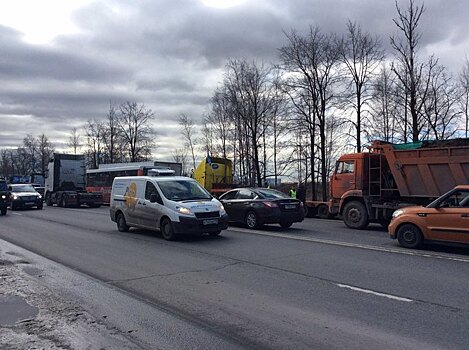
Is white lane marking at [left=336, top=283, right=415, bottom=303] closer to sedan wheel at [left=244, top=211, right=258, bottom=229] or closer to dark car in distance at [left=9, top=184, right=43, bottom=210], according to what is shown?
sedan wheel at [left=244, top=211, right=258, bottom=229]

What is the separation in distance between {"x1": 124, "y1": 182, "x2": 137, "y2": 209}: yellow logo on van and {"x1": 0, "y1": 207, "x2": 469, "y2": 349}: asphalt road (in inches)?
72.7

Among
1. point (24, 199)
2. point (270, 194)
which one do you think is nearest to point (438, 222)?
point (270, 194)

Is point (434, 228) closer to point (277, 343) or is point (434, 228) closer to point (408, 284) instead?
point (408, 284)

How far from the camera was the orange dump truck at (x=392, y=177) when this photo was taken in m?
15.1

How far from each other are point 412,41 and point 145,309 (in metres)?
25.1

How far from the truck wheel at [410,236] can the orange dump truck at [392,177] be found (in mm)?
4604

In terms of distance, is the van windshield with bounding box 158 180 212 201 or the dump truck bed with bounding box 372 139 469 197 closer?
the van windshield with bounding box 158 180 212 201

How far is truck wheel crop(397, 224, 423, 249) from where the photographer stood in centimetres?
1119

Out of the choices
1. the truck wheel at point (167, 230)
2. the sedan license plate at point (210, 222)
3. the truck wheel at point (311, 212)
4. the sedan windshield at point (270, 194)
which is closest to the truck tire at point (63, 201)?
the truck wheel at point (311, 212)

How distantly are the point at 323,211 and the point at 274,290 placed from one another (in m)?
15.1

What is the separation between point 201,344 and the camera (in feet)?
15.9

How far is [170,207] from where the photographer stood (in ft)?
42.4

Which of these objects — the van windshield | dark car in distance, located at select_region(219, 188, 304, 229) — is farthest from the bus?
the van windshield

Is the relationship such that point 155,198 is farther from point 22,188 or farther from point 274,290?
point 22,188
